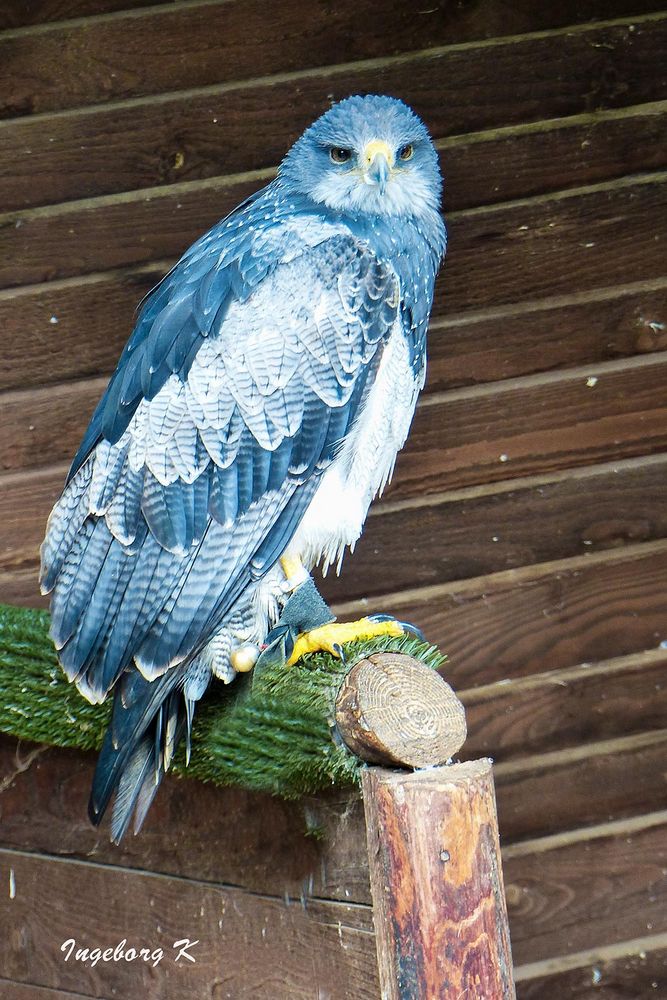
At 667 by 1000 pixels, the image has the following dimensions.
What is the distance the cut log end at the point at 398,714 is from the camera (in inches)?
72.0

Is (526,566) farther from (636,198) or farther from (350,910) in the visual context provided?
(350,910)

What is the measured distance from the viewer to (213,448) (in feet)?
8.27

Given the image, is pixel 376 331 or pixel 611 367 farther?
pixel 611 367

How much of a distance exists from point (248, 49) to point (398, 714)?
2068mm

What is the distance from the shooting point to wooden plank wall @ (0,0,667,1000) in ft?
10.4

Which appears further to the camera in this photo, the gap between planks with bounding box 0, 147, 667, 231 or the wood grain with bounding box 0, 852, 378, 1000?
the gap between planks with bounding box 0, 147, 667, 231

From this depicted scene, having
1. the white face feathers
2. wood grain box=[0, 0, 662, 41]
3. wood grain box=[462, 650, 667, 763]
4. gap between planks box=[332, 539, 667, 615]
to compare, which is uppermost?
wood grain box=[0, 0, 662, 41]

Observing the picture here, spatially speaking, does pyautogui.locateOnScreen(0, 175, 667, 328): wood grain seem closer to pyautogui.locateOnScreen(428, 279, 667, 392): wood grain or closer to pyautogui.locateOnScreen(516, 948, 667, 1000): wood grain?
pyautogui.locateOnScreen(428, 279, 667, 392): wood grain

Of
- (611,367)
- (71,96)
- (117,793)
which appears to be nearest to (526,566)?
(611,367)

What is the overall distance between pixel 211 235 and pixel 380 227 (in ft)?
1.31

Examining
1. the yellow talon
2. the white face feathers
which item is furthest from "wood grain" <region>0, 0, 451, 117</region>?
the yellow talon

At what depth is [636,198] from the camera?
10.8 feet

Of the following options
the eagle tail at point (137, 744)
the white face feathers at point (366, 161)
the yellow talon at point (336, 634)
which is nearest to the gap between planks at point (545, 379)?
the white face feathers at point (366, 161)
